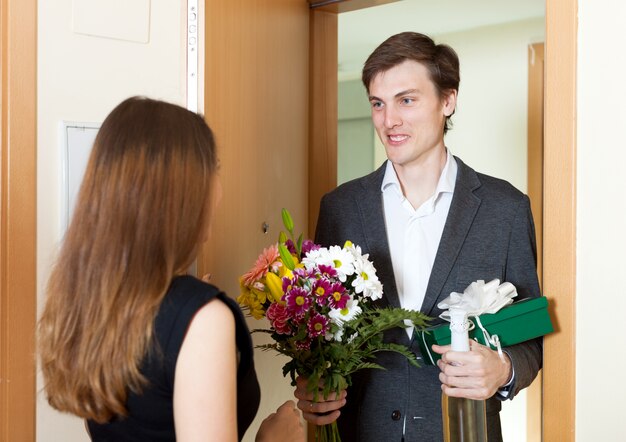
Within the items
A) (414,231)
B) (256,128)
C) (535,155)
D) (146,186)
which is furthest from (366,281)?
(535,155)

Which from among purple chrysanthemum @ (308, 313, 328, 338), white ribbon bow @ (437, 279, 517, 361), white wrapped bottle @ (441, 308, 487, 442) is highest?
white ribbon bow @ (437, 279, 517, 361)

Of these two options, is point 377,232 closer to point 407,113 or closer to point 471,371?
point 407,113

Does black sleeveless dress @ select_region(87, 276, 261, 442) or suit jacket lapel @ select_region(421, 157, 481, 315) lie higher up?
suit jacket lapel @ select_region(421, 157, 481, 315)

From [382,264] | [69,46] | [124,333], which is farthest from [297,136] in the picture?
[124,333]

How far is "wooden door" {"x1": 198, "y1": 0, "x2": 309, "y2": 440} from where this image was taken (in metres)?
1.88

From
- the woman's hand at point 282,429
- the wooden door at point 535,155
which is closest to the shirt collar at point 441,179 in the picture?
the woman's hand at point 282,429

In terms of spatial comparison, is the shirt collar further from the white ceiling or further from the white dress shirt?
the white ceiling

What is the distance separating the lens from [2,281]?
155 cm

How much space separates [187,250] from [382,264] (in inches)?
32.1

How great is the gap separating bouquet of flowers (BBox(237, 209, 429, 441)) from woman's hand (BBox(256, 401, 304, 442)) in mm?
171
